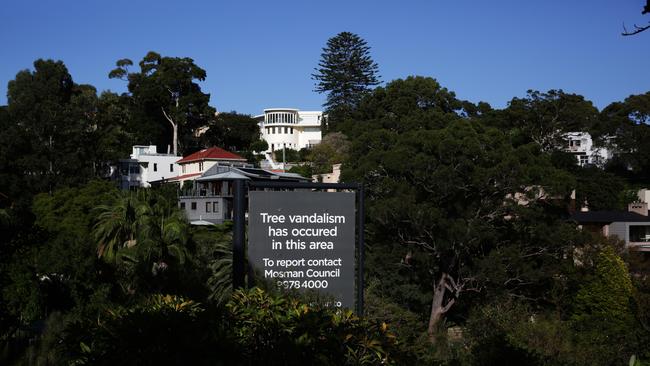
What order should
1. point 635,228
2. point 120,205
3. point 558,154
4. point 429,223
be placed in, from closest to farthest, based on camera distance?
point 120,205
point 429,223
point 635,228
point 558,154

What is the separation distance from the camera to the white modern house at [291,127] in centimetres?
11725

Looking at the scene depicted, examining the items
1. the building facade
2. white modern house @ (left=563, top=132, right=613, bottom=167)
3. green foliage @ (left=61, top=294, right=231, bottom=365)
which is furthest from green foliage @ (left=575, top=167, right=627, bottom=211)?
green foliage @ (left=61, top=294, right=231, bottom=365)

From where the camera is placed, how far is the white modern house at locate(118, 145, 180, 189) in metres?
79.6

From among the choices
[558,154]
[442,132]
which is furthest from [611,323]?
[558,154]

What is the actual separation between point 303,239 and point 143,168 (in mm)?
73862

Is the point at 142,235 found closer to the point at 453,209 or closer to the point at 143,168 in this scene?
the point at 453,209

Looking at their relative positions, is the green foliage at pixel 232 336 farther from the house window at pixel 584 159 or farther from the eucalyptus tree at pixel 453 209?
the house window at pixel 584 159

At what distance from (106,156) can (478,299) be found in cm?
4382

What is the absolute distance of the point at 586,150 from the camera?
89.6 metres

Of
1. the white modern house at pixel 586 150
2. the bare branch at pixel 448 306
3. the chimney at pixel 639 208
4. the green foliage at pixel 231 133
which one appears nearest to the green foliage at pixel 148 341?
the bare branch at pixel 448 306

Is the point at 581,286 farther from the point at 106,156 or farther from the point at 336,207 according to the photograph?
the point at 106,156

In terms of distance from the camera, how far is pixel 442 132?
40656 mm

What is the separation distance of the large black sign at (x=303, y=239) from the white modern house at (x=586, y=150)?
7275 cm

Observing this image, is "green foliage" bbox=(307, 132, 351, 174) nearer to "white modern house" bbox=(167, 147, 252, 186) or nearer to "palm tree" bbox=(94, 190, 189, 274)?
"white modern house" bbox=(167, 147, 252, 186)
